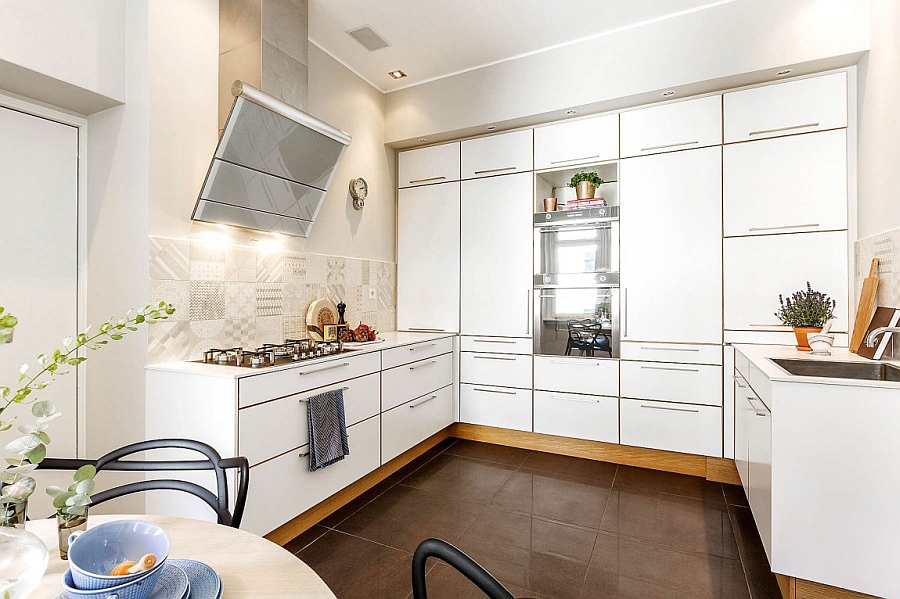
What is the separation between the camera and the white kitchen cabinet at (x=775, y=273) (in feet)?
8.81

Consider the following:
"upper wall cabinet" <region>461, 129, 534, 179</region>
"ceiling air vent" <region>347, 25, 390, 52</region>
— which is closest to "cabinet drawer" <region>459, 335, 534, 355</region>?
"upper wall cabinet" <region>461, 129, 534, 179</region>

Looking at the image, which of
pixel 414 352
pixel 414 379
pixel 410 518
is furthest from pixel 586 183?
pixel 410 518

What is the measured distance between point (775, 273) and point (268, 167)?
3.04 metres

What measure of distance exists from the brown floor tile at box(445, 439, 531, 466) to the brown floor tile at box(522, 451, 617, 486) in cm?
8

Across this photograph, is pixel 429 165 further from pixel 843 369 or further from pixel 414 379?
pixel 843 369

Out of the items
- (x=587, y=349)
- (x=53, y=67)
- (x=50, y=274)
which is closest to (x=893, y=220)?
(x=587, y=349)

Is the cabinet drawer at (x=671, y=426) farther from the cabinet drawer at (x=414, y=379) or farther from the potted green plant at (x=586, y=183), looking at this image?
the potted green plant at (x=586, y=183)

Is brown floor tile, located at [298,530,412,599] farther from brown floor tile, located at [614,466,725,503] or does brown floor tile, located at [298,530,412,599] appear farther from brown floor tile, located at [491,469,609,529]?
brown floor tile, located at [614,466,725,503]

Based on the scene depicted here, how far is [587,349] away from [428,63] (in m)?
2.47

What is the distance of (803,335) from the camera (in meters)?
2.52

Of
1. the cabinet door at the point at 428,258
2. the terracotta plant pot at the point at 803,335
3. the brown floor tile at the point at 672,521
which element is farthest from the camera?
the cabinet door at the point at 428,258

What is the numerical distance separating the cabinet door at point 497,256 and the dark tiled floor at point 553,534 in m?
1.11

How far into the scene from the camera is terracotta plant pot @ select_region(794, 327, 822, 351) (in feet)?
8.27

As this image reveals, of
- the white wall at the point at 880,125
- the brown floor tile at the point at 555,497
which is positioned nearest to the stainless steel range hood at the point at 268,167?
the brown floor tile at the point at 555,497
